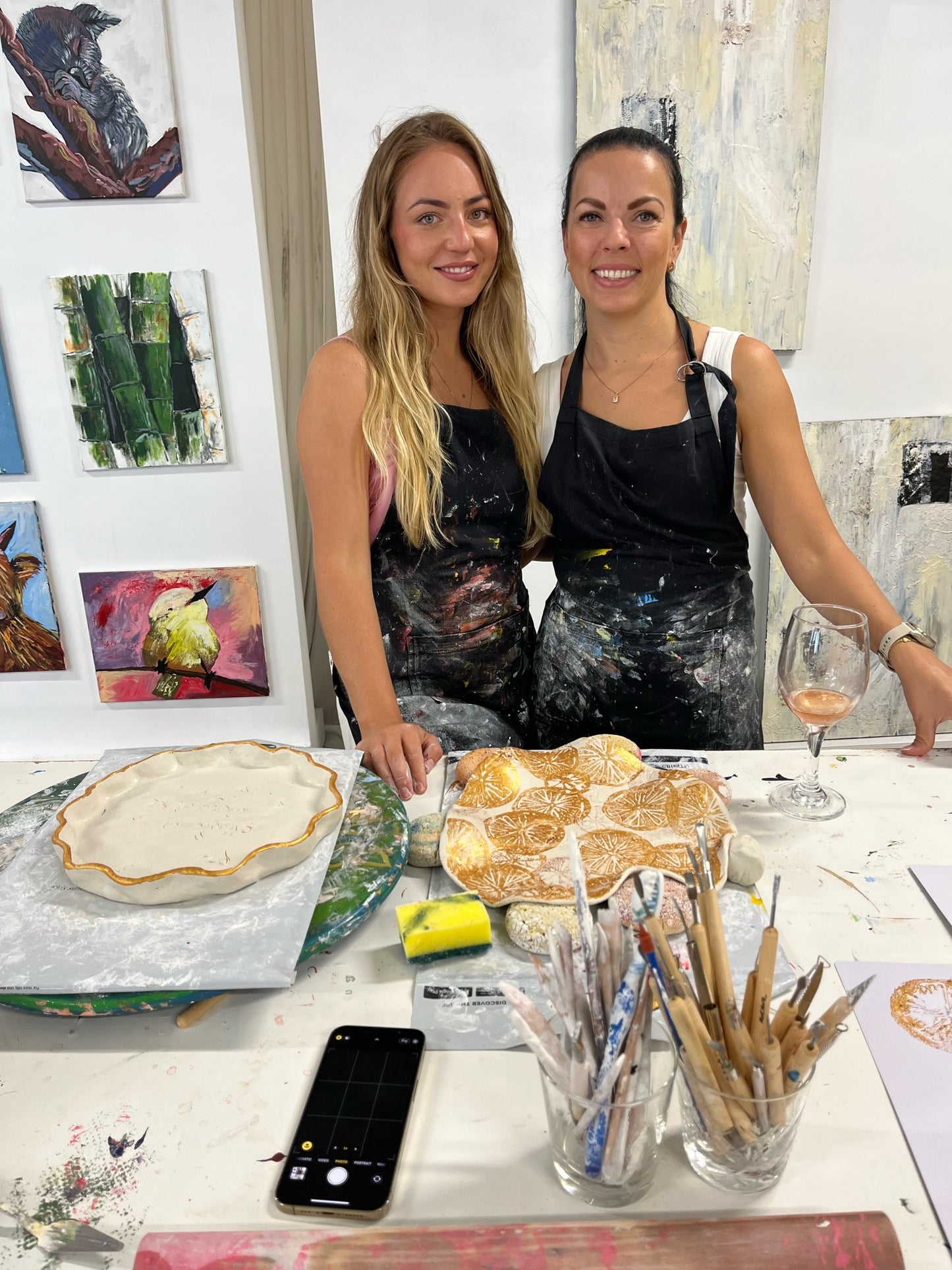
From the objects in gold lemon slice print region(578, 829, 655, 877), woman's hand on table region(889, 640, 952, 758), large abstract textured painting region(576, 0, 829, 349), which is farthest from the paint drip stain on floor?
large abstract textured painting region(576, 0, 829, 349)

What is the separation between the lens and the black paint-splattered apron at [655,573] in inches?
61.1

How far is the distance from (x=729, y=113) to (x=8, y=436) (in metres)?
2.01

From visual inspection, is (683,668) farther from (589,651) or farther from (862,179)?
(862,179)

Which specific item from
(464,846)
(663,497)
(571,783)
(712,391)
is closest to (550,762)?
(571,783)

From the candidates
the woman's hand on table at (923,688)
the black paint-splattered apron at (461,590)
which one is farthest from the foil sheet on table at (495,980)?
the black paint-splattered apron at (461,590)

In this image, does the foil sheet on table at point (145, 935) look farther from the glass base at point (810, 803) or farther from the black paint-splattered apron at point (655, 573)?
the black paint-splattered apron at point (655, 573)

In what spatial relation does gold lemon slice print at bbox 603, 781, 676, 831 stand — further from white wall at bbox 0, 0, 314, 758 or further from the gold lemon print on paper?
white wall at bbox 0, 0, 314, 758

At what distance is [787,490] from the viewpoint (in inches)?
60.5

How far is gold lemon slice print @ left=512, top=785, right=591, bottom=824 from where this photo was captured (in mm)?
1025

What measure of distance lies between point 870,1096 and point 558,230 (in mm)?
2287

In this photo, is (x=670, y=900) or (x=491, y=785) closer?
(x=670, y=900)

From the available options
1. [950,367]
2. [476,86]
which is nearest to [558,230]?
[476,86]

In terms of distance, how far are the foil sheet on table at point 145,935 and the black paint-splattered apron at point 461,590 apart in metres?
0.72

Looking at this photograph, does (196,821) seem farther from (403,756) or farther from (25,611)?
(25,611)
